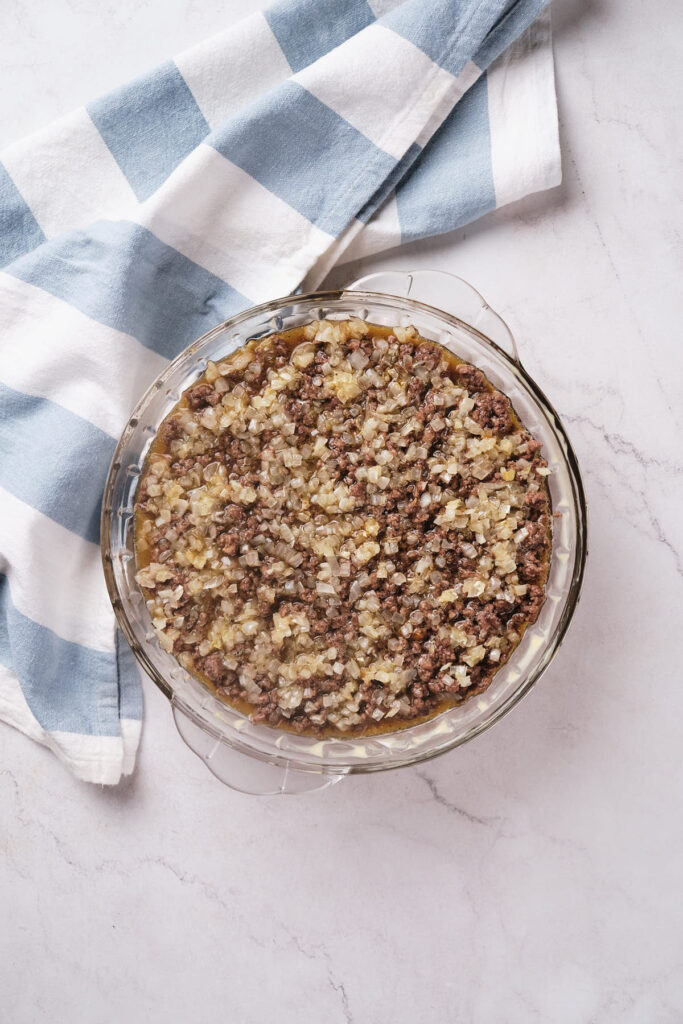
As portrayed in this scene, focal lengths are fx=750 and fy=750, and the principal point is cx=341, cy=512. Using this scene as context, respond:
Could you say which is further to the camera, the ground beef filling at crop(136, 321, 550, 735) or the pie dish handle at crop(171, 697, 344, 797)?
the pie dish handle at crop(171, 697, 344, 797)

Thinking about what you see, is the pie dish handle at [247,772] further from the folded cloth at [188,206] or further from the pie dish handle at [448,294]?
the pie dish handle at [448,294]

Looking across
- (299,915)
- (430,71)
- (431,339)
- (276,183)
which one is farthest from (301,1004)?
(430,71)

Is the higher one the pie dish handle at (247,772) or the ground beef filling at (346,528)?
the ground beef filling at (346,528)

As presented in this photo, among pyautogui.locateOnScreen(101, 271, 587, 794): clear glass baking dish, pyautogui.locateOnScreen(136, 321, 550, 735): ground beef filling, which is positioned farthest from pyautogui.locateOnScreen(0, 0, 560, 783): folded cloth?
pyautogui.locateOnScreen(136, 321, 550, 735): ground beef filling

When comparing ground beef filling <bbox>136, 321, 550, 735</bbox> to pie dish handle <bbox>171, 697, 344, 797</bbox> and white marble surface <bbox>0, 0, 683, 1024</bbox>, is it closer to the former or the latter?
pie dish handle <bbox>171, 697, 344, 797</bbox>

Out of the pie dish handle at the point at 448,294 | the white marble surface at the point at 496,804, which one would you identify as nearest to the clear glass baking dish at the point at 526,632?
the pie dish handle at the point at 448,294

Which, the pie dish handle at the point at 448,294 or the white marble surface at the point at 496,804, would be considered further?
the white marble surface at the point at 496,804

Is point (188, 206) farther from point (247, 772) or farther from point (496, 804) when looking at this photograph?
point (496, 804)

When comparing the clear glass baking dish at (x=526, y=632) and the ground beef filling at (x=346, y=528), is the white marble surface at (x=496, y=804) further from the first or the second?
the ground beef filling at (x=346, y=528)

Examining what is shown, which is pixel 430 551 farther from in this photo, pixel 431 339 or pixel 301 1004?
pixel 301 1004
